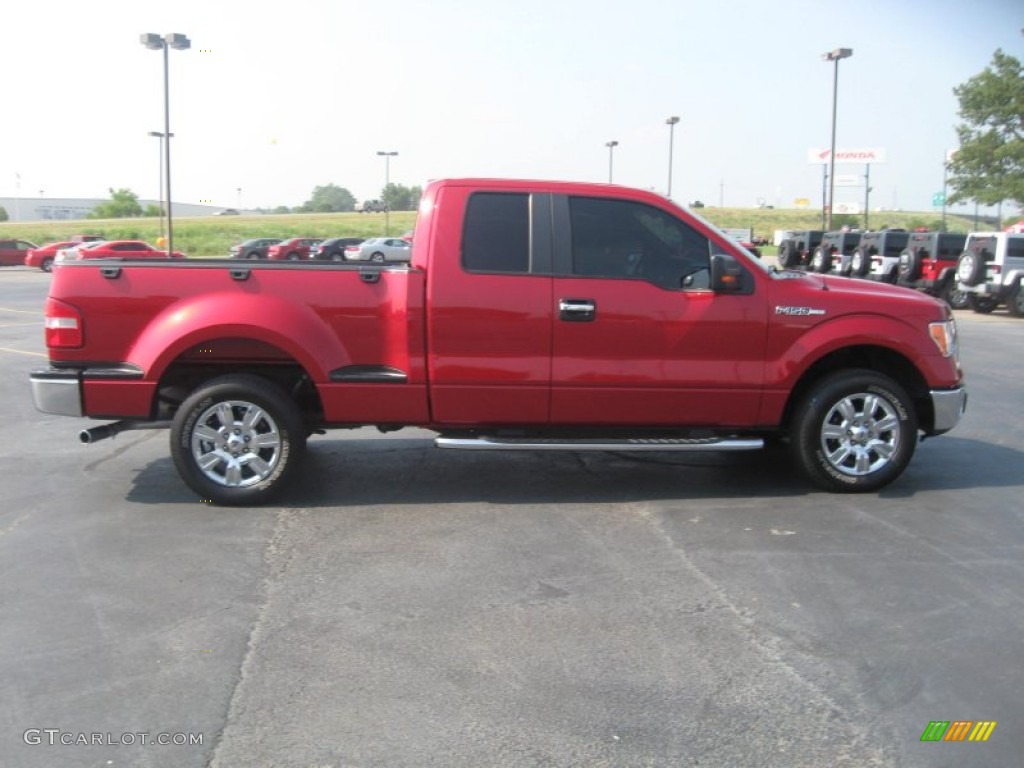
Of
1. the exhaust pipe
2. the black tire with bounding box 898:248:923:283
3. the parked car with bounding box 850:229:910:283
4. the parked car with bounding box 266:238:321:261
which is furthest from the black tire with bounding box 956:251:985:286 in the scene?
the parked car with bounding box 266:238:321:261

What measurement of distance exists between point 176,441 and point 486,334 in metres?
2.05

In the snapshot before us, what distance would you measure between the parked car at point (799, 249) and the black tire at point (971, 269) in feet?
35.3

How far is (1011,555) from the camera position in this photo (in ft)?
17.6

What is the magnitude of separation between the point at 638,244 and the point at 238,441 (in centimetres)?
286

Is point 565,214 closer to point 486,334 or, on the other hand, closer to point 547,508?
point 486,334

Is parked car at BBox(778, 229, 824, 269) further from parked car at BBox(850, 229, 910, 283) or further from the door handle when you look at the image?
the door handle

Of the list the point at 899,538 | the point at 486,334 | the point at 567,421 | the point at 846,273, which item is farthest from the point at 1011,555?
the point at 846,273

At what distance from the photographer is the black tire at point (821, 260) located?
32.4m

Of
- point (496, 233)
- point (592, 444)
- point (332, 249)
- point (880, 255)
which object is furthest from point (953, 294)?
point (332, 249)

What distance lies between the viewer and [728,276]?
20.2 ft

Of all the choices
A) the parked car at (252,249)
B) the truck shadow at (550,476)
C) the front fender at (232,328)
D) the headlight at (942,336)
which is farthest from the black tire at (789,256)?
the front fender at (232,328)

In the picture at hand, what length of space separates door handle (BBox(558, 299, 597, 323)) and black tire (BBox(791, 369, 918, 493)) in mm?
1591

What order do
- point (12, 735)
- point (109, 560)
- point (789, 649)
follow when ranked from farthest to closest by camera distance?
point (109, 560) < point (789, 649) < point (12, 735)

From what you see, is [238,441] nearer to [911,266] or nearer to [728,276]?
[728,276]
